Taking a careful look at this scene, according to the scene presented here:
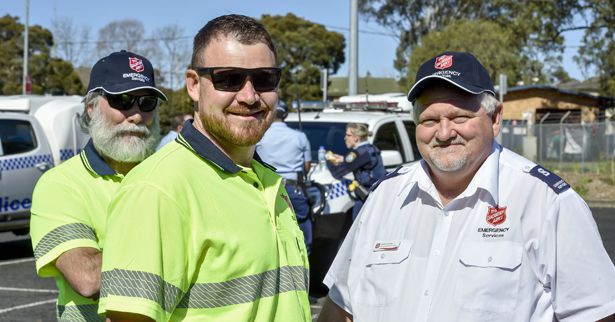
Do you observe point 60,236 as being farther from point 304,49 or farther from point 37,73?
point 304,49

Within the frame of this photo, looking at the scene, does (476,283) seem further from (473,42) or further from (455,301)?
(473,42)

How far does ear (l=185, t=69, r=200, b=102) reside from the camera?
2678mm

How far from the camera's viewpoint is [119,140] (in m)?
3.65

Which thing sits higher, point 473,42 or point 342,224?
point 473,42

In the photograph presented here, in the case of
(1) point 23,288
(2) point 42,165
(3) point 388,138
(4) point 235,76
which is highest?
(4) point 235,76

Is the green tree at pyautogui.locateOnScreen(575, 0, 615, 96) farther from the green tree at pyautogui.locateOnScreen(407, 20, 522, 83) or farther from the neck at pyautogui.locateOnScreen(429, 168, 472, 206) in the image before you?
the neck at pyautogui.locateOnScreen(429, 168, 472, 206)

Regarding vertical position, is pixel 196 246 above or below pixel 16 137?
below

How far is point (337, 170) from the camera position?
990 cm

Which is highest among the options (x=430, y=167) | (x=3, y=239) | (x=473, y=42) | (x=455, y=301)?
(x=473, y=42)

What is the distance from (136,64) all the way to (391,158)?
768cm

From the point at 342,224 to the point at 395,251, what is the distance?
6.69 metres

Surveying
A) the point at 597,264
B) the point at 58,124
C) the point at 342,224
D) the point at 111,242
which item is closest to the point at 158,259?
the point at 111,242

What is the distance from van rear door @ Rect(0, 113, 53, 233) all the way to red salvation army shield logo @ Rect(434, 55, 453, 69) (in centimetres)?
980

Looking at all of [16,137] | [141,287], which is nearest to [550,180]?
[141,287]
